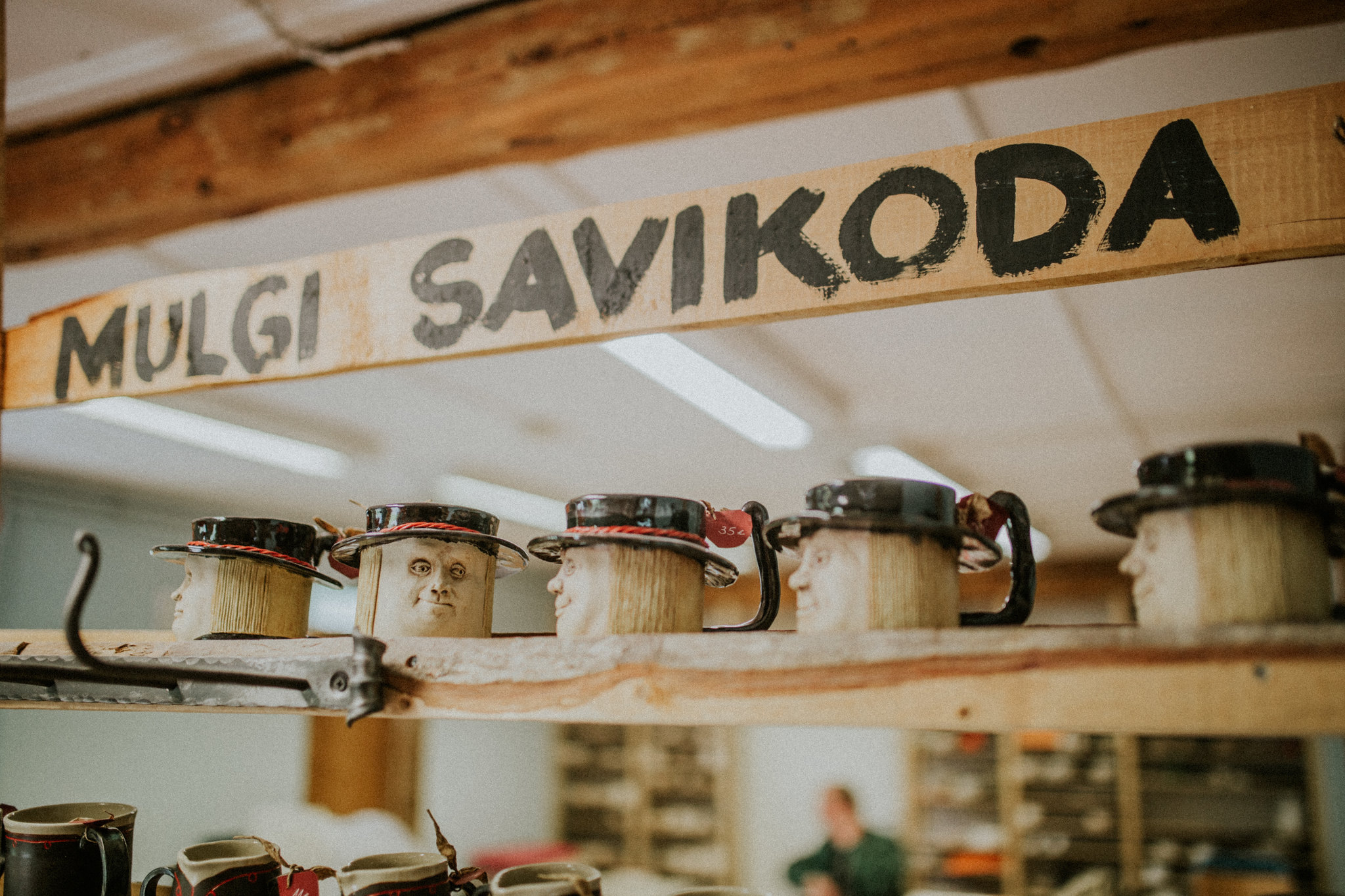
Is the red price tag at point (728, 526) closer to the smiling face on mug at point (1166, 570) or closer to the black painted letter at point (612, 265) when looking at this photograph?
the black painted letter at point (612, 265)

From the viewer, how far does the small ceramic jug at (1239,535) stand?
2.11ft

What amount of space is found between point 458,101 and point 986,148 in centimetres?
127

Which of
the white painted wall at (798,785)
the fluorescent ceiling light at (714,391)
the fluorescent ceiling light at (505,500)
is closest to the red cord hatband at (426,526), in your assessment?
the fluorescent ceiling light at (714,391)

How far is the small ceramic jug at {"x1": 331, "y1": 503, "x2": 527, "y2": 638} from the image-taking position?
35.6 inches

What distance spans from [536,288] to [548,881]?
→ 596mm

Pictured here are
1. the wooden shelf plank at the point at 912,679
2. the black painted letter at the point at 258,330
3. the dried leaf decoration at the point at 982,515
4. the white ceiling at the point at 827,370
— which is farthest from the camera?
the white ceiling at the point at 827,370

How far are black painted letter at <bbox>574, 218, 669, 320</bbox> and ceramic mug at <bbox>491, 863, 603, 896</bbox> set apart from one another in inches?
21.7

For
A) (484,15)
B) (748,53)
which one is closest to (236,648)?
(748,53)

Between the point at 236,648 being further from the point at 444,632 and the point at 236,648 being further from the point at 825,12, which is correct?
the point at 825,12

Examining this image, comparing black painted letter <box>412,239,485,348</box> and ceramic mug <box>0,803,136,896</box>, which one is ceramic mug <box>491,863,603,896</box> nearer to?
ceramic mug <box>0,803,136,896</box>

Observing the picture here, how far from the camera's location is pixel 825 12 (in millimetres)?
1542

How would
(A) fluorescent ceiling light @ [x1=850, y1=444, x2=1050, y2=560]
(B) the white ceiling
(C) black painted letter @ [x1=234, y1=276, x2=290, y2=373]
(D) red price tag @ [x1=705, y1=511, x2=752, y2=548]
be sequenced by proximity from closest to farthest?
(D) red price tag @ [x1=705, y1=511, x2=752, y2=548], (C) black painted letter @ [x1=234, y1=276, x2=290, y2=373], (B) the white ceiling, (A) fluorescent ceiling light @ [x1=850, y1=444, x2=1050, y2=560]

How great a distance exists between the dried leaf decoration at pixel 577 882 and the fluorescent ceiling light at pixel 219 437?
137 inches

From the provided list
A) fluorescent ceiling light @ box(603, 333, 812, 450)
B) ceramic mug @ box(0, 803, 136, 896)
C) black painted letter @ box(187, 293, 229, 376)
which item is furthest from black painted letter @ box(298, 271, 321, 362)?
fluorescent ceiling light @ box(603, 333, 812, 450)
